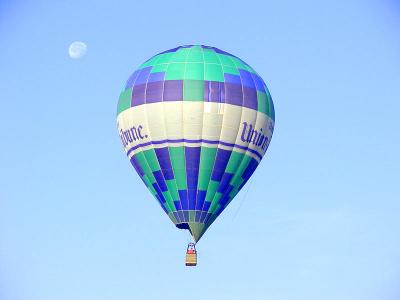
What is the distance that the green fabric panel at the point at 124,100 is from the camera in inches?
2051

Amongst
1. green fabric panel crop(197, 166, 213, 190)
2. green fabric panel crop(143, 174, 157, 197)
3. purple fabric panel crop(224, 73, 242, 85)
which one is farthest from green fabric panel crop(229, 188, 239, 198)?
purple fabric panel crop(224, 73, 242, 85)

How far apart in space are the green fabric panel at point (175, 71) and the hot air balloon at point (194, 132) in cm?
4

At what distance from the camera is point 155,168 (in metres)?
51.3

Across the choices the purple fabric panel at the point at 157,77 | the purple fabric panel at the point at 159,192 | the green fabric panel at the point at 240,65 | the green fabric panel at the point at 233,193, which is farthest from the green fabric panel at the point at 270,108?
the purple fabric panel at the point at 159,192

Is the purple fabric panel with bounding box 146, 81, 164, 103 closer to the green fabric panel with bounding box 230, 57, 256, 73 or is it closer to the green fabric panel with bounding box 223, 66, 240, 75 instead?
the green fabric panel with bounding box 223, 66, 240, 75

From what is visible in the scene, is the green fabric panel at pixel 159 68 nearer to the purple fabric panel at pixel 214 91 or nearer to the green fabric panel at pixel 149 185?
the purple fabric panel at pixel 214 91

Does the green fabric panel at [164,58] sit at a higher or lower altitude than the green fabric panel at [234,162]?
higher

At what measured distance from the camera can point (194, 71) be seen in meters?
51.4

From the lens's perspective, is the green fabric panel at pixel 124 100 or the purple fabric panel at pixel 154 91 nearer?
the purple fabric panel at pixel 154 91

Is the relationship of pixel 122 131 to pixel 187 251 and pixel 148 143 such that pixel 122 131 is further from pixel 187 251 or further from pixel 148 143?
pixel 187 251

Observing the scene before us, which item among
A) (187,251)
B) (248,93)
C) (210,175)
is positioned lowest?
(187,251)

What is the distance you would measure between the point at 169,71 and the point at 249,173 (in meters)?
5.45

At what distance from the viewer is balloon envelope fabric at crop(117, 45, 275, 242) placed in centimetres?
5072

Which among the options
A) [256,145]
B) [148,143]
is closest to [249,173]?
[256,145]
